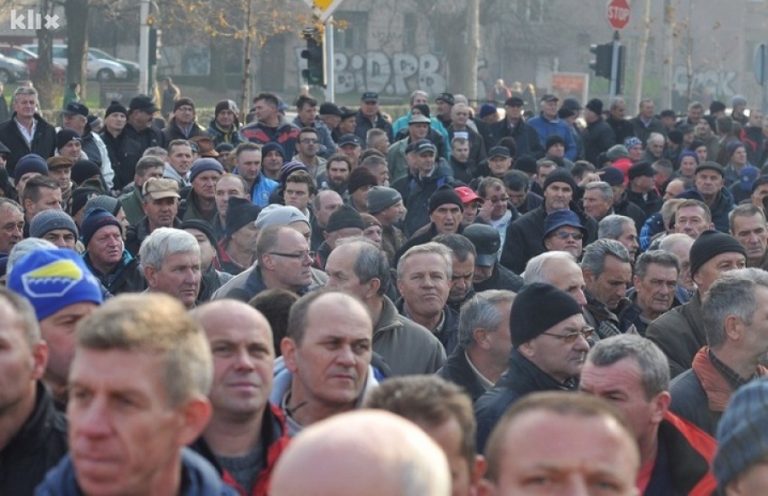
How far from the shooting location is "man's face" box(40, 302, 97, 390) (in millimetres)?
5461

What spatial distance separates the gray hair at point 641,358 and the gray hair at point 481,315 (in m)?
2.04

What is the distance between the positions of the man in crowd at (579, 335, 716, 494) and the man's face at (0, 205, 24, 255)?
5753 mm

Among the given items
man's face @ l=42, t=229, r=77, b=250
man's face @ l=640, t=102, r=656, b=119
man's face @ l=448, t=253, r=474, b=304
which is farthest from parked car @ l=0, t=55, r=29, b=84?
man's face @ l=448, t=253, r=474, b=304

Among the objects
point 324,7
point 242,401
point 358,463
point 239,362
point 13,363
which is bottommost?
point 242,401

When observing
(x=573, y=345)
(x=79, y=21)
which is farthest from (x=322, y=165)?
(x=79, y=21)

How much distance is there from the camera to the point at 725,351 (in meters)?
7.36

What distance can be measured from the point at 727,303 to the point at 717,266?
7.10 feet

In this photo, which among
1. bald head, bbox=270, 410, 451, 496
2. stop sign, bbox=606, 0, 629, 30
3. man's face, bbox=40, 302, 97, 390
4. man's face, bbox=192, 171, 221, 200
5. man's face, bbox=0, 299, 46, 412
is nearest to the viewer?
bald head, bbox=270, 410, 451, 496

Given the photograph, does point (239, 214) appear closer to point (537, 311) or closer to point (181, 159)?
point (181, 159)

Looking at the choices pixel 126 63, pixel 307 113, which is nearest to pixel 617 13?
pixel 307 113

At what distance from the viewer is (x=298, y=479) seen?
3.01m

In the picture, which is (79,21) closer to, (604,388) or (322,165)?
(322,165)

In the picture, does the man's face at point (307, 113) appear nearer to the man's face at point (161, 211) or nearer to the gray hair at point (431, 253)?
the man's face at point (161, 211)

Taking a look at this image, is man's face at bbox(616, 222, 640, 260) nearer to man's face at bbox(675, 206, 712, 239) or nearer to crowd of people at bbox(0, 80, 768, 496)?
crowd of people at bbox(0, 80, 768, 496)
